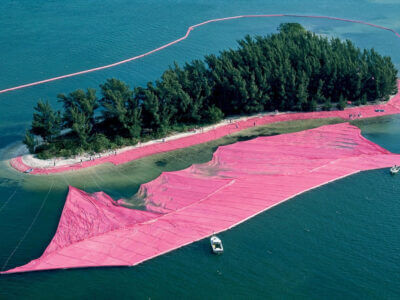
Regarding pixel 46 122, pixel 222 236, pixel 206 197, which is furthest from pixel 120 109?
pixel 222 236

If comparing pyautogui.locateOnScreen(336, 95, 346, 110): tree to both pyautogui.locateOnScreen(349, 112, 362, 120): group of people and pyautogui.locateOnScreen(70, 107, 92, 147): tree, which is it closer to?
pyautogui.locateOnScreen(349, 112, 362, 120): group of people

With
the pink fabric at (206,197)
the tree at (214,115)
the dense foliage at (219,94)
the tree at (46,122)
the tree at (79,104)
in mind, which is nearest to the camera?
the pink fabric at (206,197)

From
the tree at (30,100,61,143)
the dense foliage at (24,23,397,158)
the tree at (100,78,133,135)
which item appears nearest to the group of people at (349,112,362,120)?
the dense foliage at (24,23,397,158)

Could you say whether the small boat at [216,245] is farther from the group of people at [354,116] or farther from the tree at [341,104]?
the tree at [341,104]

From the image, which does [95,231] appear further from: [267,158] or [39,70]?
[39,70]

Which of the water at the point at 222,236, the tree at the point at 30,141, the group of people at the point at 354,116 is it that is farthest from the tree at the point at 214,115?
the tree at the point at 30,141

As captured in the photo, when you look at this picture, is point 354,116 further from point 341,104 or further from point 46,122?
point 46,122
